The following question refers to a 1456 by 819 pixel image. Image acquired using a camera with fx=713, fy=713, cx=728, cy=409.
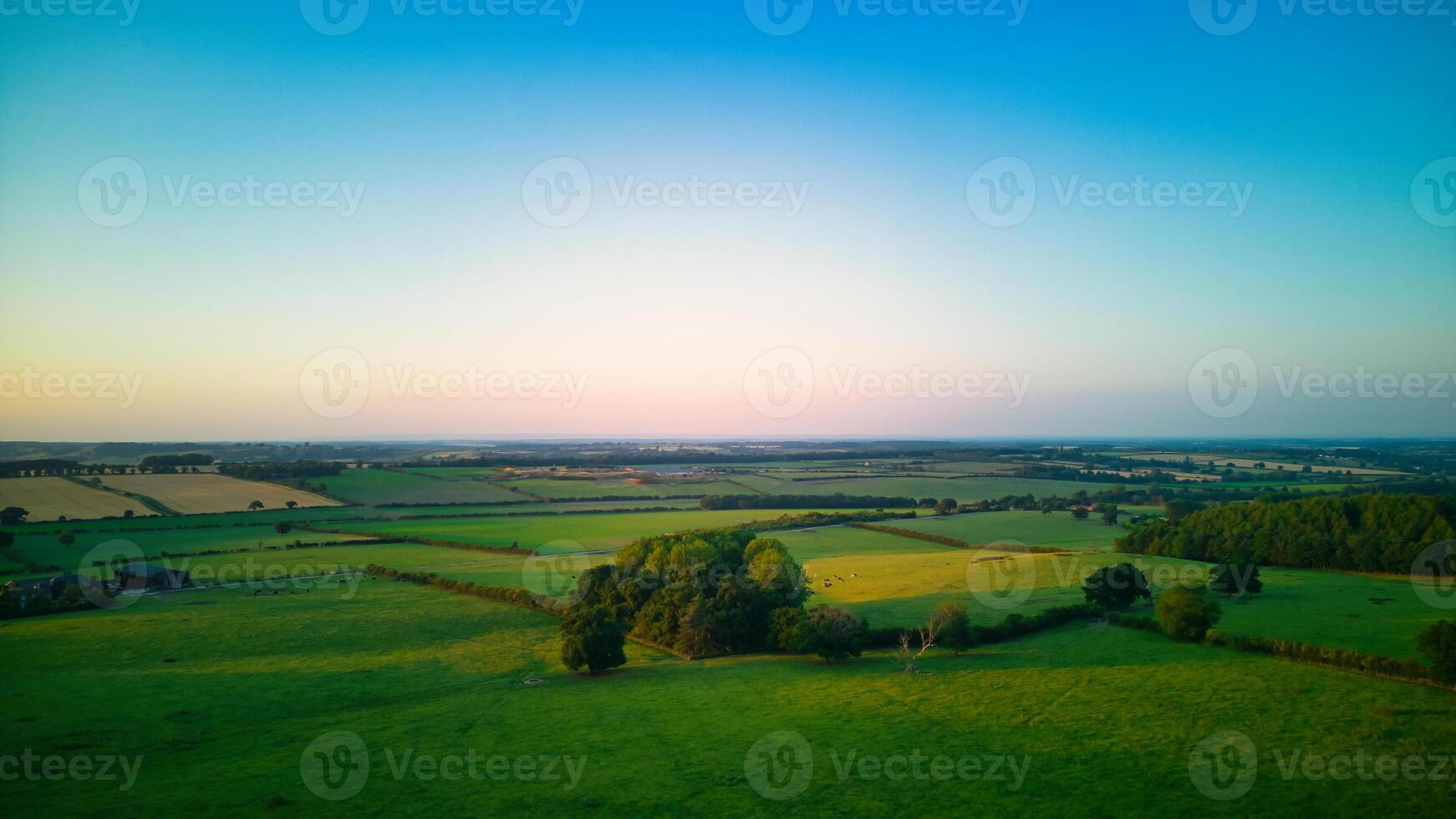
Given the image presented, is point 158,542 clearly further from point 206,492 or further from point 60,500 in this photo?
point 206,492

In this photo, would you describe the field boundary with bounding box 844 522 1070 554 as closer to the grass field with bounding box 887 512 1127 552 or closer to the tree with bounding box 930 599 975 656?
the grass field with bounding box 887 512 1127 552

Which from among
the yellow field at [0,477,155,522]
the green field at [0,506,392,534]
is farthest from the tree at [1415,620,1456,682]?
the yellow field at [0,477,155,522]

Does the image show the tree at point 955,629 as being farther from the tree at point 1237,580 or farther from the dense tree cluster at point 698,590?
the tree at point 1237,580

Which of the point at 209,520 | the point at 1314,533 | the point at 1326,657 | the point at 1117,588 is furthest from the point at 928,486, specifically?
the point at 209,520

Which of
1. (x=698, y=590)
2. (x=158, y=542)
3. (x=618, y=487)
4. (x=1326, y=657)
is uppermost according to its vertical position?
(x=698, y=590)

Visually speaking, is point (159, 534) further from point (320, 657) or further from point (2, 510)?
point (320, 657)

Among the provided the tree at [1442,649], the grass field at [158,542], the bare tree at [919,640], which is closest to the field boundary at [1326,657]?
the tree at [1442,649]

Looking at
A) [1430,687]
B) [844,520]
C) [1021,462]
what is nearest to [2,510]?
[844,520]
